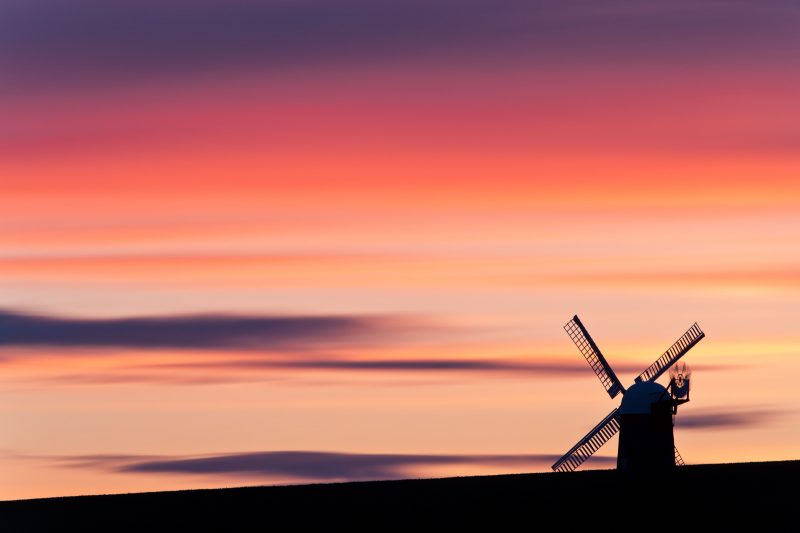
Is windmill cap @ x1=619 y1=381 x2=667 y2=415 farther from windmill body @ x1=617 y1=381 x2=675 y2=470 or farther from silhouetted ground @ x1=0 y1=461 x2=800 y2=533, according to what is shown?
silhouetted ground @ x1=0 y1=461 x2=800 y2=533

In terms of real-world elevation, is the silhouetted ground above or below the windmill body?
below

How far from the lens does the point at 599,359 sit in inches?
3398

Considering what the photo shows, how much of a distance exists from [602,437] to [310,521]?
1423 inches

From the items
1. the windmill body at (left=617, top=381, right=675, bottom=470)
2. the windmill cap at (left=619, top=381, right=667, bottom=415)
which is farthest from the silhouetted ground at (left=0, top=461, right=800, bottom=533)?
the windmill cap at (left=619, top=381, right=667, bottom=415)

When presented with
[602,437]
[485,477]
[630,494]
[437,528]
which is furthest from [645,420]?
[437,528]

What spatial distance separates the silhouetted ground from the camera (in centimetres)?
4969

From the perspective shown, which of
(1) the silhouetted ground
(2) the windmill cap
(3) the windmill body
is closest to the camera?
(1) the silhouetted ground

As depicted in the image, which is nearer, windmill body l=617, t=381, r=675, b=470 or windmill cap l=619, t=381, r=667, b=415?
windmill body l=617, t=381, r=675, b=470

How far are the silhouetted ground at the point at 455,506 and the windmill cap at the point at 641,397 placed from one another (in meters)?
12.3

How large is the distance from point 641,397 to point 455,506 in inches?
1052

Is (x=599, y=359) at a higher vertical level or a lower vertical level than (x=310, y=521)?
higher

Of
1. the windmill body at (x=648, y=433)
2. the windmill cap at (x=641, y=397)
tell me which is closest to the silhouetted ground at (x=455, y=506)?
the windmill body at (x=648, y=433)

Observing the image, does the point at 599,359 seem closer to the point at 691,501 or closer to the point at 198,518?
the point at 691,501

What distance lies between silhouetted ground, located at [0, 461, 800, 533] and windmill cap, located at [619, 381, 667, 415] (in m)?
12.3
